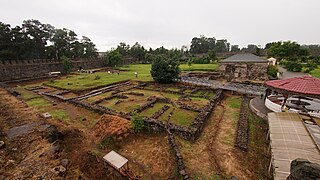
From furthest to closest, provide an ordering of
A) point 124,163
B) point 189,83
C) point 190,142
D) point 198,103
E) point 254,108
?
point 189,83
point 198,103
point 254,108
point 190,142
point 124,163

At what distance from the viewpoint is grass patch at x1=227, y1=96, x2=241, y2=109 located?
15933mm

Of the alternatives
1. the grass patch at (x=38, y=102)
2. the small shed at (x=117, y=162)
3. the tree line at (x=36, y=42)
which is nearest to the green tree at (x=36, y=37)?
the tree line at (x=36, y=42)

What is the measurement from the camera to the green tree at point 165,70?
24.2 meters

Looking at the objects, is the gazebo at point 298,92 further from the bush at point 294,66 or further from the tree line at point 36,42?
the tree line at point 36,42

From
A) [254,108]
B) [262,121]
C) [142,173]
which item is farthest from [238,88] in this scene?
[142,173]

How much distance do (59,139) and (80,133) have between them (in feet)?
4.04

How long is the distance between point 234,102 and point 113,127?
1291 cm

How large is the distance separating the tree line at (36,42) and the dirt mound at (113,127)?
119 ft

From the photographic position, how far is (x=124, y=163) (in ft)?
23.8

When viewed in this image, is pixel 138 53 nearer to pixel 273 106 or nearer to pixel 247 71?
pixel 247 71

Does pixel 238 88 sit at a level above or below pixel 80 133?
above

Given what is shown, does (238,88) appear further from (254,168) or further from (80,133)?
(80,133)

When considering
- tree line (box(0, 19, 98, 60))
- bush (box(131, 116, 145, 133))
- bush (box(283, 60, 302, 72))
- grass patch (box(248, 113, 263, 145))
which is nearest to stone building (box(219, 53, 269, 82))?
bush (box(283, 60, 302, 72))

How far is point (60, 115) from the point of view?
13.6 metres
